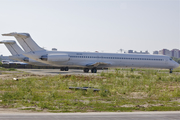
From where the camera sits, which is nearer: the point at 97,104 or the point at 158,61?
the point at 97,104

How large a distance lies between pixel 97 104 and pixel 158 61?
3391 cm

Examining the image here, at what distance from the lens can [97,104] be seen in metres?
12.1

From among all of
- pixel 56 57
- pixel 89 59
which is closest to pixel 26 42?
pixel 56 57

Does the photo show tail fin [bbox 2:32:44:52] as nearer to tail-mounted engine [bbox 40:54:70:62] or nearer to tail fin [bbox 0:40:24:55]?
tail-mounted engine [bbox 40:54:70:62]

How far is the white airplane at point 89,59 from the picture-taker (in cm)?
3772

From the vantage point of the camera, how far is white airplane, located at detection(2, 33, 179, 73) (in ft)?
124

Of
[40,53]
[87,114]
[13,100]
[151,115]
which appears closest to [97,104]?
[87,114]

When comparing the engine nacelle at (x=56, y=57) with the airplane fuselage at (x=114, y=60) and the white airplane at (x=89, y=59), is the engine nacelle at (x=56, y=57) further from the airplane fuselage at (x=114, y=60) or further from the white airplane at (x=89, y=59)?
the airplane fuselage at (x=114, y=60)

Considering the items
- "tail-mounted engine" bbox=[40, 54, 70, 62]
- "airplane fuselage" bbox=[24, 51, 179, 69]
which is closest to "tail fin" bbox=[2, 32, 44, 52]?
"tail-mounted engine" bbox=[40, 54, 70, 62]

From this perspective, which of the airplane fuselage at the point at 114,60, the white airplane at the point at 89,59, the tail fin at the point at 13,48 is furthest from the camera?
the tail fin at the point at 13,48

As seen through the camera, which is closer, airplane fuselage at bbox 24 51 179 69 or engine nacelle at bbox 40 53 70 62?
engine nacelle at bbox 40 53 70 62
